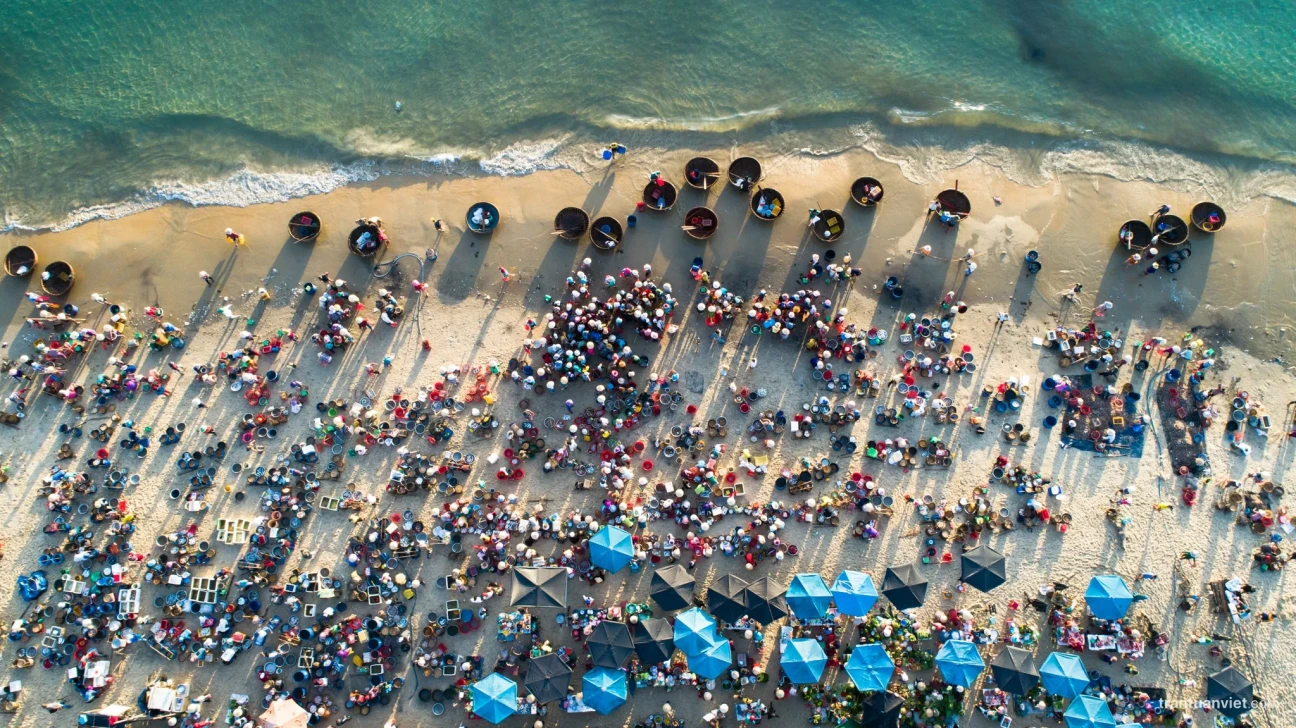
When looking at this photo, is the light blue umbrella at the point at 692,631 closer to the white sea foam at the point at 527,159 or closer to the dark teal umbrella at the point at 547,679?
the dark teal umbrella at the point at 547,679

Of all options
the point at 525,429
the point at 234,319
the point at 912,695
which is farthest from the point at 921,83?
the point at 234,319

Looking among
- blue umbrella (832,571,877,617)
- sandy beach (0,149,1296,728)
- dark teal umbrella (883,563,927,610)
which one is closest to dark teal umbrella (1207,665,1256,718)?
sandy beach (0,149,1296,728)

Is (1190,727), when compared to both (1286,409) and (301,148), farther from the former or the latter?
(301,148)

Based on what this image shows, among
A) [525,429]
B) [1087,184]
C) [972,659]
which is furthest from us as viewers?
[1087,184]

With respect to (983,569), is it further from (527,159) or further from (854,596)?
(527,159)

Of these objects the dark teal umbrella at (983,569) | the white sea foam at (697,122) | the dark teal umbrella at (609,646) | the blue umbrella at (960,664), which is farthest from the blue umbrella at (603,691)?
the white sea foam at (697,122)

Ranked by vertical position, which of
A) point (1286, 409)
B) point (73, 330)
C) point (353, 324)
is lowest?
point (73, 330)

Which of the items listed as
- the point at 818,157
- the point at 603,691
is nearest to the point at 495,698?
the point at 603,691
